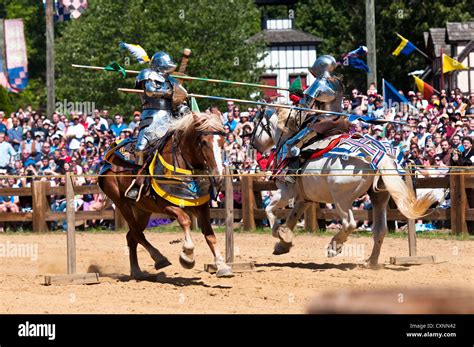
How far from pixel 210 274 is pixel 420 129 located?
276 inches

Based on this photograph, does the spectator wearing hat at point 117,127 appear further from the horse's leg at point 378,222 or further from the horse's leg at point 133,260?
the horse's leg at point 378,222

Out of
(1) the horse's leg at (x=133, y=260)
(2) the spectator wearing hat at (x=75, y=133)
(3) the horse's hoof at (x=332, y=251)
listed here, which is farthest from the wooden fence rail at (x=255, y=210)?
(1) the horse's leg at (x=133, y=260)

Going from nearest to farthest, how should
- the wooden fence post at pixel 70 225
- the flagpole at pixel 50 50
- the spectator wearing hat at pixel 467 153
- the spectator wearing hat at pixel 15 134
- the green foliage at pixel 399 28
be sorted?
the wooden fence post at pixel 70 225
the spectator wearing hat at pixel 467 153
the spectator wearing hat at pixel 15 134
the flagpole at pixel 50 50
the green foliage at pixel 399 28

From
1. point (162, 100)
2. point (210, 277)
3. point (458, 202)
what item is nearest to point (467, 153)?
point (458, 202)

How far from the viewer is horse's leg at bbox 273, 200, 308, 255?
43.7 feet

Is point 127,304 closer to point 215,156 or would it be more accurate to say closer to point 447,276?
point 215,156

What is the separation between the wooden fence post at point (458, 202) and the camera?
16.3 meters

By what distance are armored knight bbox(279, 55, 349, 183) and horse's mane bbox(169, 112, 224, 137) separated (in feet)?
6.76

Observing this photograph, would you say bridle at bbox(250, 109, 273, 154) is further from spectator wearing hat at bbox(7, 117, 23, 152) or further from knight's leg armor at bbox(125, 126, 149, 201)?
spectator wearing hat at bbox(7, 117, 23, 152)

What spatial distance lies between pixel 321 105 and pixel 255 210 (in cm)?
549

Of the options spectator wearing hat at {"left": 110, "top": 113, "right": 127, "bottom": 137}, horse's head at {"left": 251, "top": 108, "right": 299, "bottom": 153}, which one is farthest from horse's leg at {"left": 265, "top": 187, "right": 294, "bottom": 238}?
spectator wearing hat at {"left": 110, "top": 113, "right": 127, "bottom": 137}

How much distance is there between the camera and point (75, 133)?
2291 centimetres

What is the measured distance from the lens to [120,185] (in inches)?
500

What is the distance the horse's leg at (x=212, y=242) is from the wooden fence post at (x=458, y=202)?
6.02 metres
